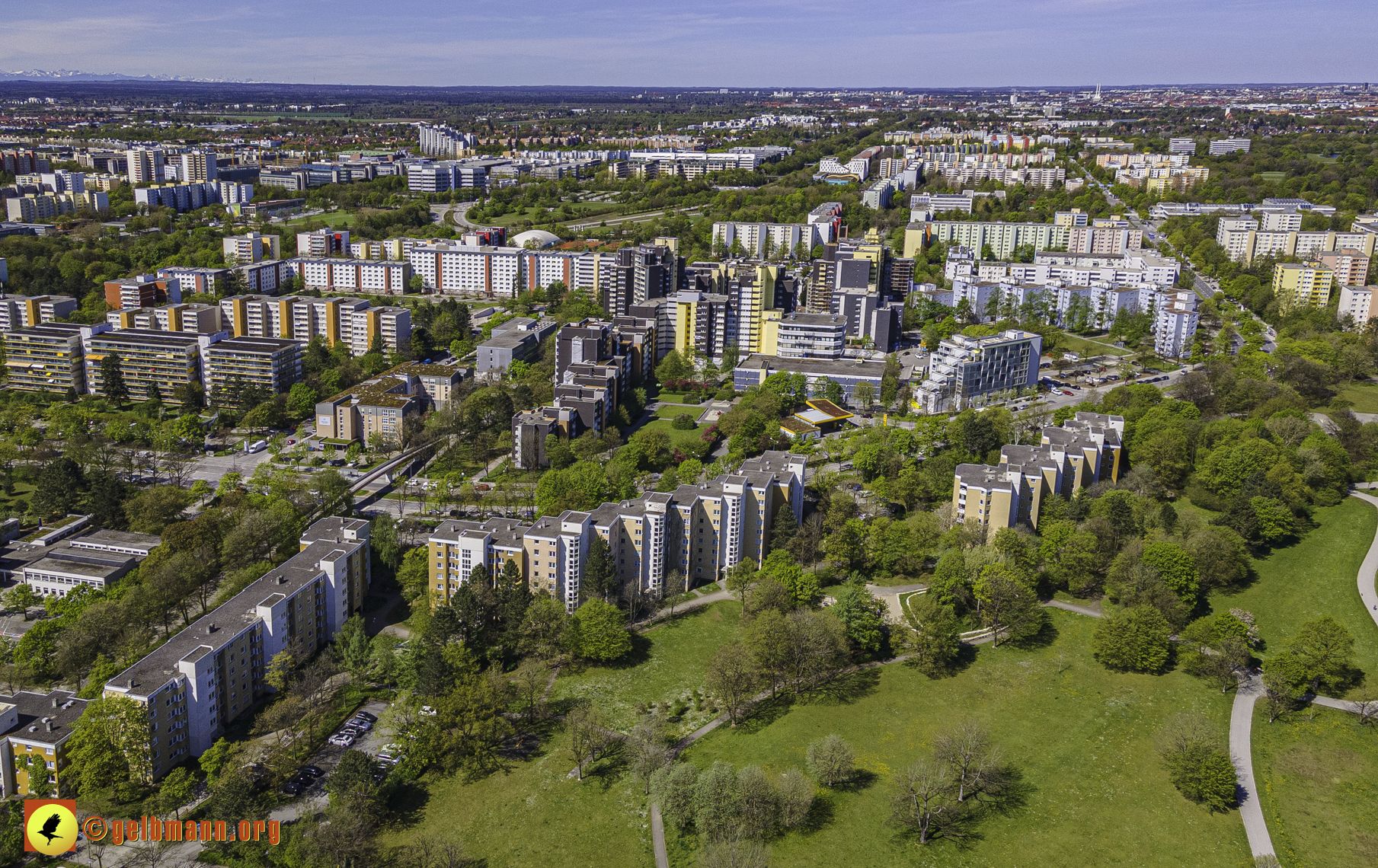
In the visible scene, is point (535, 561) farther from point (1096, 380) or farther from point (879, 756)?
point (1096, 380)

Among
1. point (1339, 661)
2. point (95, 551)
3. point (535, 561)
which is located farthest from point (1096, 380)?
point (95, 551)

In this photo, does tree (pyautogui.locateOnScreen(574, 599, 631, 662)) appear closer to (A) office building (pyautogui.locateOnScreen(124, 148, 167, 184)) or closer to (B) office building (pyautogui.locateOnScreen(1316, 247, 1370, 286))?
(B) office building (pyautogui.locateOnScreen(1316, 247, 1370, 286))

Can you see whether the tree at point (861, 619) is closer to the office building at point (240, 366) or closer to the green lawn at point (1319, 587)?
the green lawn at point (1319, 587)

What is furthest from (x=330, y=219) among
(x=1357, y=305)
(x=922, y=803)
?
(x=922, y=803)

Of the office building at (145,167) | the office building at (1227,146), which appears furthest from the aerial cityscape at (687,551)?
the office building at (1227,146)

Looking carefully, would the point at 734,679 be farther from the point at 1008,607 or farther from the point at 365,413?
the point at 365,413

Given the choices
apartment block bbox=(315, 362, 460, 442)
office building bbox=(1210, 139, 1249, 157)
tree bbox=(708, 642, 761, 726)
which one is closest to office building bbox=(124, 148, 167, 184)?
apartment block bbox=(315, 362, 460, 442)
